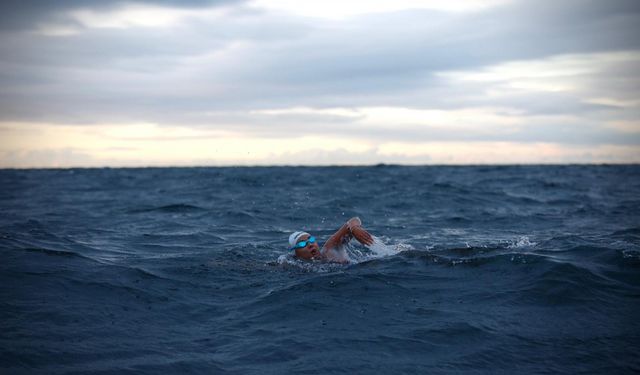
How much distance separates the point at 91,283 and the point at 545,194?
23750mm

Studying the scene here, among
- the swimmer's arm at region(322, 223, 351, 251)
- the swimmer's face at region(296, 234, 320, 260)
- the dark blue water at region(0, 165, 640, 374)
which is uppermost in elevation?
the swimmer's arm at region(322, 223, 351, 251)

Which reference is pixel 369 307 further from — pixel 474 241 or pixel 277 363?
pixel 474 241

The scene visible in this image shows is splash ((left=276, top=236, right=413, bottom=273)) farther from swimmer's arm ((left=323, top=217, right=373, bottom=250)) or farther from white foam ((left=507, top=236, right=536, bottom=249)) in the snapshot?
white foam ((left=507, top=236, right=536, bottom=249))

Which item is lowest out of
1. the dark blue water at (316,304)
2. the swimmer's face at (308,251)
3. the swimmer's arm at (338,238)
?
the dark blue water at (316,304)

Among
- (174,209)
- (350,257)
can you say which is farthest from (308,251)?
(174,209)

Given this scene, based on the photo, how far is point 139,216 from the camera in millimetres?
18688

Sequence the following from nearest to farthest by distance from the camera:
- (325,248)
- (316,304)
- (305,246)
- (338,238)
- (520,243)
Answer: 1. (316,304)
2. (305,246)
3. (338,238)
4. (325,248)
5. (520,243)

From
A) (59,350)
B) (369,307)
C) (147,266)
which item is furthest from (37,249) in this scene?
(369,307)

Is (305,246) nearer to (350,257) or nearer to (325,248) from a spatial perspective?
(325,248)

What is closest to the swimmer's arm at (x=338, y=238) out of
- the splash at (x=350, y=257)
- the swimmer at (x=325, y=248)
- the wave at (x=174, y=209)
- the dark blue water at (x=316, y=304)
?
the swimmer at (x=325, y=248)

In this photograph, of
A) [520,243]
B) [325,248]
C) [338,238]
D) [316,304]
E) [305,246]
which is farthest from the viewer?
[520,243]

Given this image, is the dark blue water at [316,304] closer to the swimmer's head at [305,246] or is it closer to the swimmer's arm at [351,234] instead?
the swimmer's head at [305,246]

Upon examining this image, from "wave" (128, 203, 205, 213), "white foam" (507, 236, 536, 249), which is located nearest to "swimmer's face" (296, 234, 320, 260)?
"white foam" (507, 236, 536, 249)

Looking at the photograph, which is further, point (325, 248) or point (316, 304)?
point (325, 248)
